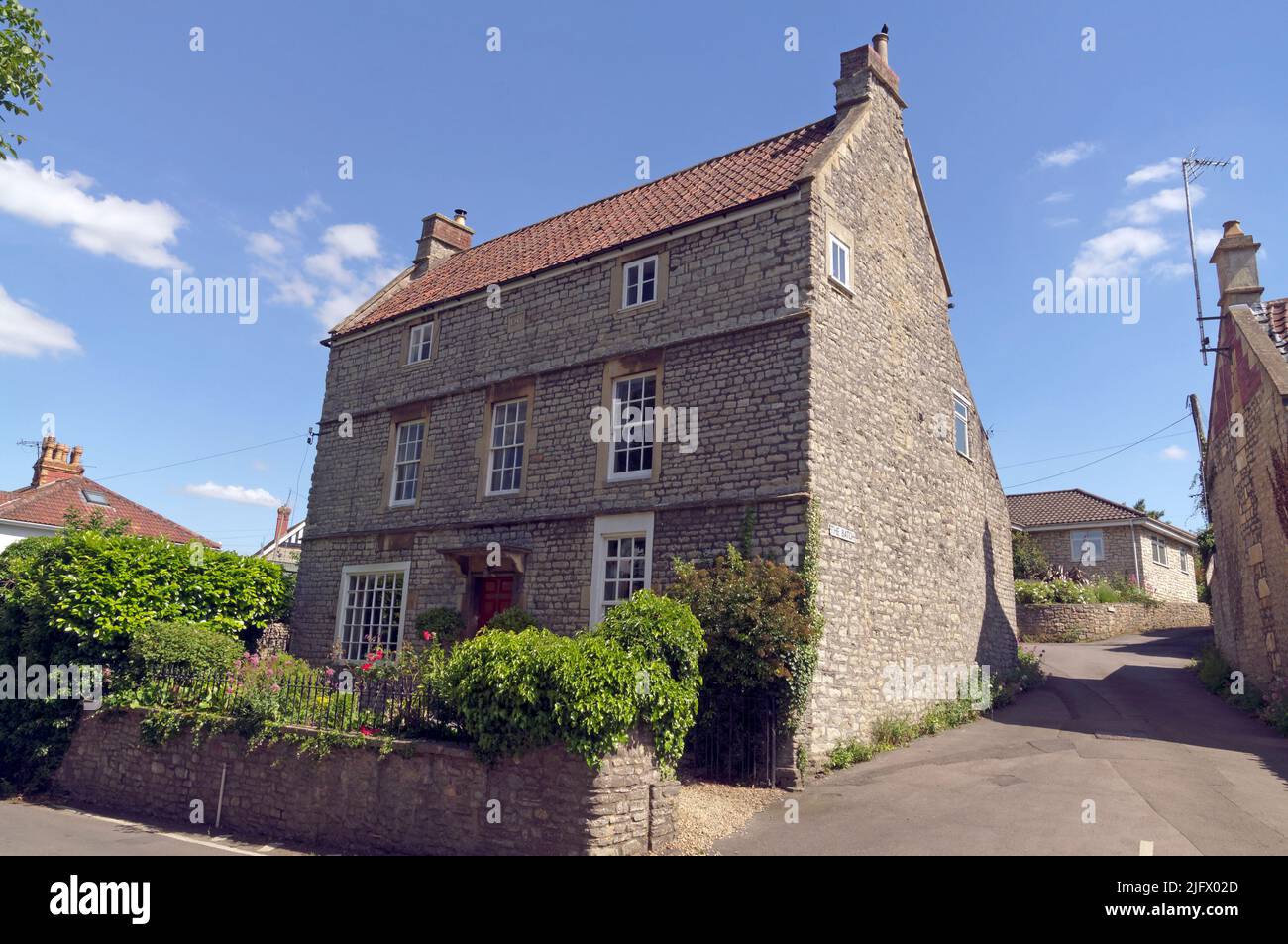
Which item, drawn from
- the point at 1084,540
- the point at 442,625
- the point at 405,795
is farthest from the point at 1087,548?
the point at 405,795

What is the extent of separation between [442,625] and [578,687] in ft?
28.1

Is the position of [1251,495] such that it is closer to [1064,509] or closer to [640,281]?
[640,281]

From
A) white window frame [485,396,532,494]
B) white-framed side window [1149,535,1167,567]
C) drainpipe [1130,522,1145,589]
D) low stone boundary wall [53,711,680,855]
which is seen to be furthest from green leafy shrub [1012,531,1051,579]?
low stone boundary wall [53,711,680,855]

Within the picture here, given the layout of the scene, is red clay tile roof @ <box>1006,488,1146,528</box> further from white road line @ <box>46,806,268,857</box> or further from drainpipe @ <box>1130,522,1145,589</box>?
white road line @ <box>46,806,268,857</box>

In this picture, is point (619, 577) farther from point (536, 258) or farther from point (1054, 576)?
point (1054, 576)

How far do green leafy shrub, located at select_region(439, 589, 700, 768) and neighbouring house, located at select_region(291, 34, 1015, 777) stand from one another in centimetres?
321

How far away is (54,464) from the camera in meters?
34.9

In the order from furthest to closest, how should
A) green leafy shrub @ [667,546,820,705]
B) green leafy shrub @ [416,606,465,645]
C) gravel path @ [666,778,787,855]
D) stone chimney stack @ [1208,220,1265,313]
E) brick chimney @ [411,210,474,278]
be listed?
brick chimney @ [411,210,474,278]
stone chimney stack @ [1208,220,1265,313]
green leafy shrub @ [416,606,465,645]
green leafy shrub @ [667,546,820,705]
gravel path @ [666,778,787,855]

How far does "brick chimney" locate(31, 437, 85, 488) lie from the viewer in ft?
114

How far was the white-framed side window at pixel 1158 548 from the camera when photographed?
1405 inches

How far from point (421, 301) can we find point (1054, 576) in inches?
1063

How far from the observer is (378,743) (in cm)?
1006

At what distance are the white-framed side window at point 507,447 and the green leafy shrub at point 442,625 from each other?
263cm
